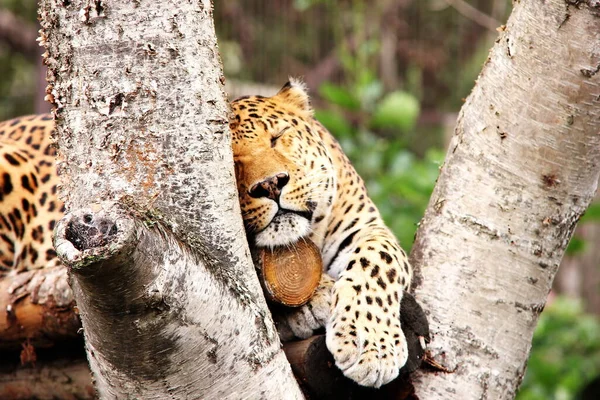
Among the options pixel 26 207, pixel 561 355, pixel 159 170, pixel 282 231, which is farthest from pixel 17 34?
pixel 159 170

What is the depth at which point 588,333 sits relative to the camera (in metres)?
8.70

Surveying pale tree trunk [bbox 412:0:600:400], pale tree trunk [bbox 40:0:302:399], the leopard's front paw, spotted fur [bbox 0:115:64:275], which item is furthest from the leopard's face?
spotted fur [bbox 0:115:64:275]

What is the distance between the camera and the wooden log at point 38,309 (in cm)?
370

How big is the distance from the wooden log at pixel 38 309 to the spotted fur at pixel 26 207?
0.92 metres

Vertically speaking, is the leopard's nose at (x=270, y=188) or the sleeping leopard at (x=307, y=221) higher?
the leopard's nose at (x=270, y=188)

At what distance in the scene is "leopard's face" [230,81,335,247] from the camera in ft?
12.3

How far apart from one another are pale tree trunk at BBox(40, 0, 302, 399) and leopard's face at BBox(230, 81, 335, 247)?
3.50ft

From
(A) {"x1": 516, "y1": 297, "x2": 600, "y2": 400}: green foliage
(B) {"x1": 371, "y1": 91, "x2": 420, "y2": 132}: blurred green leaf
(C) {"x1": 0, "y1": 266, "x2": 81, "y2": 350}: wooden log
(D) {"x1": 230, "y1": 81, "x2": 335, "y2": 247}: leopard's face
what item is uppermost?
(D) {"x1": 230, "y1": 81, "x2": 335, "y2": 247}: leopard's face

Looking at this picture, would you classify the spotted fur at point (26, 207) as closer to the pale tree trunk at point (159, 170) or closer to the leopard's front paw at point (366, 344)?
the leopard's front paw at point (366, 344)

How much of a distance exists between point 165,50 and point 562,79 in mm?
1638

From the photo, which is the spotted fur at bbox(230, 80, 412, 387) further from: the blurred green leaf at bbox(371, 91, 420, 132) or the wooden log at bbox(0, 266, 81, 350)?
the blurred green leaf at bbox(371, 91, 420, 132)

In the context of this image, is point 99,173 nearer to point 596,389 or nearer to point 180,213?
point 180,213

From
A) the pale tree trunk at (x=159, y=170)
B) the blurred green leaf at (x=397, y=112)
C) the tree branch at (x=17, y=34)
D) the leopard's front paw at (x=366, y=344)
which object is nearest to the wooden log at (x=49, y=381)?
the leopard's front paw at (x=366, y=344)

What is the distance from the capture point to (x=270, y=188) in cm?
373
